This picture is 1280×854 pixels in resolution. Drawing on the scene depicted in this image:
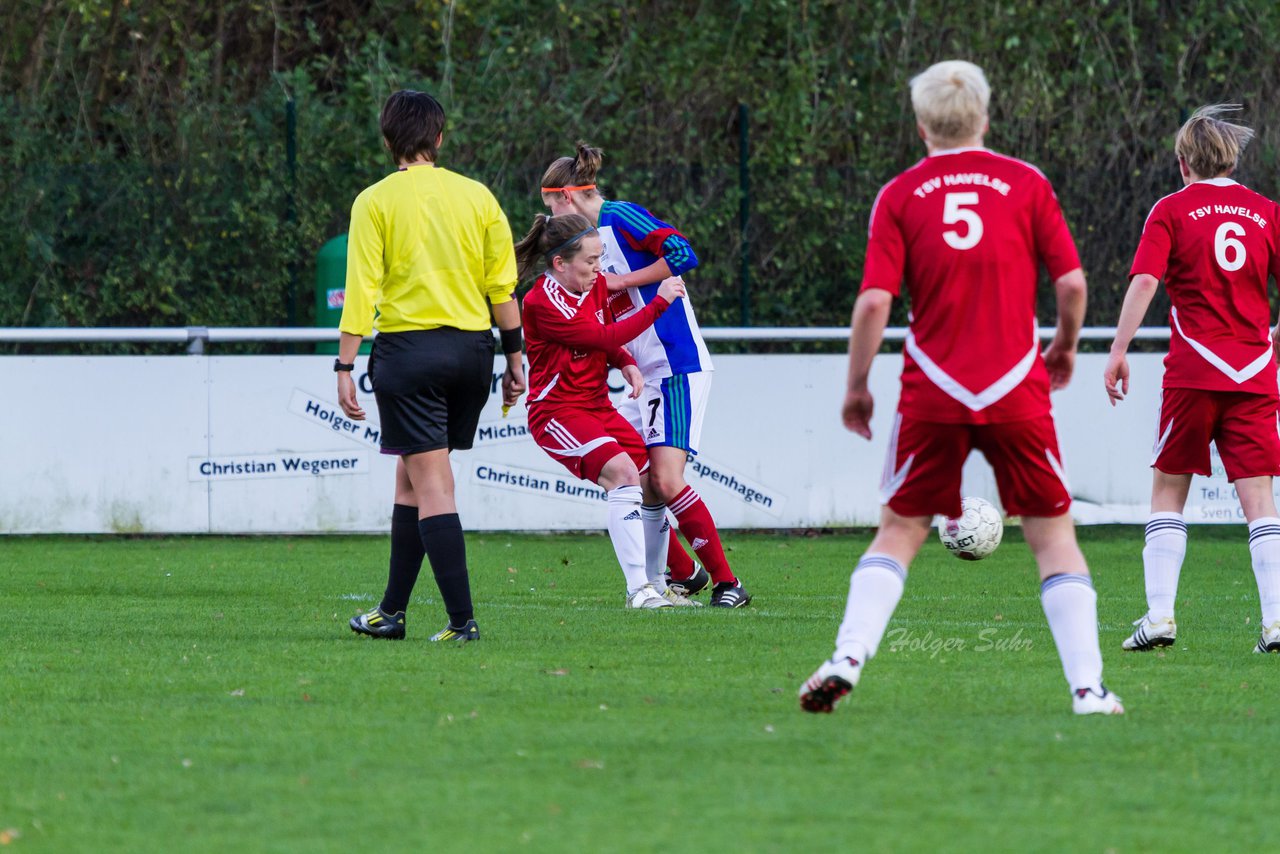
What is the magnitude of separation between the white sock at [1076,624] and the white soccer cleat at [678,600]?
325cm

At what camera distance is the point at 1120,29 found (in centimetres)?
1783

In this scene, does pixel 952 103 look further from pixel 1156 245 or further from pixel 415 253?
pixel 415 253

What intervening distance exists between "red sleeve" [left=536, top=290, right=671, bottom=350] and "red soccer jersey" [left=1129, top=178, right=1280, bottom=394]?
2263 mm

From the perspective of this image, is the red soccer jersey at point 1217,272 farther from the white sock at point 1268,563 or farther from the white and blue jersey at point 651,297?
the white and blue jersey at point 651,297

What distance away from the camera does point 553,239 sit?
8375mm

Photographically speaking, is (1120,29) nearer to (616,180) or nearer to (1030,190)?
(616,180)

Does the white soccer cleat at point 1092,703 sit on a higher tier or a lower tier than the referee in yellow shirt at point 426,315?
lower

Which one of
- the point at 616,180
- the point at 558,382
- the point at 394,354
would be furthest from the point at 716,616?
the point at 616,180

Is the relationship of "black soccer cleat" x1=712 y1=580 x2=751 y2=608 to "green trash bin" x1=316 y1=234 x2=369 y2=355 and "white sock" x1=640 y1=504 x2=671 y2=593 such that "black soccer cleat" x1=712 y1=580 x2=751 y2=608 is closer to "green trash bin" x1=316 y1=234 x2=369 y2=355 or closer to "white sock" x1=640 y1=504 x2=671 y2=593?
"white sock" x1=640 y1=504 x2=671 y2=593

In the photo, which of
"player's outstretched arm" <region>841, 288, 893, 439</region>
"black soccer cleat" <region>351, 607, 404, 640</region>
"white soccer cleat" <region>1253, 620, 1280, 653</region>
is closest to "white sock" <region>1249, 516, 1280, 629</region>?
"white soccer cleat" <region>1253, 620, 1280, 653</region>

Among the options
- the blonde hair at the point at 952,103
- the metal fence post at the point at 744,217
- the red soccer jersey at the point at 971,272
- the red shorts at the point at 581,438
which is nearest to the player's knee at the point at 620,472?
the red shorts at the point at 581,438

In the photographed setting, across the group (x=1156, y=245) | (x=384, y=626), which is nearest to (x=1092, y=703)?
(x=1156, y=245)

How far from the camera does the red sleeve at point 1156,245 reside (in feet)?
22.9

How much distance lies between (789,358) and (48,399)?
4.58m
